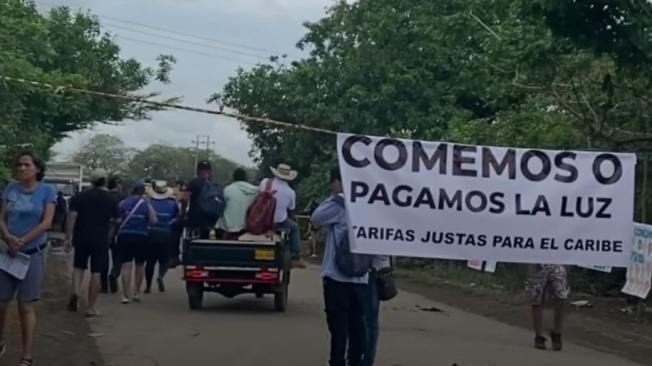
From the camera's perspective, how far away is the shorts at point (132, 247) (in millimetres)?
17500

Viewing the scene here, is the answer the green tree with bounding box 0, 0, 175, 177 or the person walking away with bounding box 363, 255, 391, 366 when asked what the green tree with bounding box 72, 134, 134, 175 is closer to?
the green tree with bounding box 0, 0, 175, 177

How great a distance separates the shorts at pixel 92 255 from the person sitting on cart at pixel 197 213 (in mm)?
2257

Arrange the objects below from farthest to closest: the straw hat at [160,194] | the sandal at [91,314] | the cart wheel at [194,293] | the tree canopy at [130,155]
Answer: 1. the tree canopy at [130,155]
2. the straw hat at [160,194]
3. the cart wheel at [194,293]
4. the sandal at [91,314]

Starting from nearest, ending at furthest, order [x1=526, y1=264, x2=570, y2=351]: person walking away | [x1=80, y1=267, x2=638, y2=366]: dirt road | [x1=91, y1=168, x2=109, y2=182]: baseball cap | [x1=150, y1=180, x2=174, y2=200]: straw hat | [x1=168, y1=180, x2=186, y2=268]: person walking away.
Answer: [x1=80, y1=267, x2=638, y2=366]: dirt road
[x1=526, y1=264, x2=570, y2=351]: person walking away
[x1=91, y1=168, x2=109, y2=182]: baseball cap
[x1=168, y1=180, x2=186, y2=268]: person walking away
[x1=150, y1=180, x2=174, y2=200]: straw hat

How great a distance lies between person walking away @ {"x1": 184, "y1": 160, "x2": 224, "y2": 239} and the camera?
17.1 metres

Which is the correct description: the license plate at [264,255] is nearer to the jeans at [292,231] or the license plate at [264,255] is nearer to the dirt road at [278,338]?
the jeans at [292,231]

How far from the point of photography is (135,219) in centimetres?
1769

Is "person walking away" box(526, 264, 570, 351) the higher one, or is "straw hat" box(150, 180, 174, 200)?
"straw hat" box(150, 180, 174, 200)

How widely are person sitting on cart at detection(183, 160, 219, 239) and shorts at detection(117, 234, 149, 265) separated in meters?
0.84

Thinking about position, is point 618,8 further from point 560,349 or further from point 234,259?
point 234,259

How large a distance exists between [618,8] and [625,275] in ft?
28.8

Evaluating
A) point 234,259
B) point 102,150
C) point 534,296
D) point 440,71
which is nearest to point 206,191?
point 234,259

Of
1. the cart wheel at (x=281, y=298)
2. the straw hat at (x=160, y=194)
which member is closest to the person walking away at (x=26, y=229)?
the cart wheel at (x=281, y=298)

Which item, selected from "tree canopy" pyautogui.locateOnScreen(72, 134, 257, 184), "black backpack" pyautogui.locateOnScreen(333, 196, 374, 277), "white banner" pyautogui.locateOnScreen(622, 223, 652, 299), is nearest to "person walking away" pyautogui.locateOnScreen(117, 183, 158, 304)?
"white banner" pyautogui.locateOnScreen(622, 223, 652, 299)
